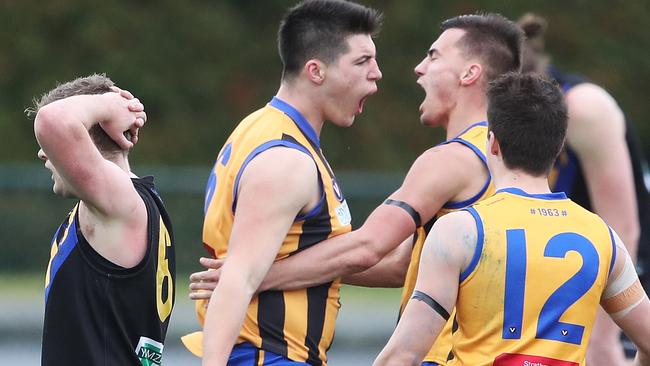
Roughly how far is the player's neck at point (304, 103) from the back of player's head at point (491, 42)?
71 centimetres

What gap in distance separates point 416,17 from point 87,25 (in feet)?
18.4

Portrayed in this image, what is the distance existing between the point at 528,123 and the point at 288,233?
1187 millimetres

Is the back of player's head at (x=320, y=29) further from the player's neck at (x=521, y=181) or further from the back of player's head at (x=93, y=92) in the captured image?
the player's neck at (x=521, y=181)

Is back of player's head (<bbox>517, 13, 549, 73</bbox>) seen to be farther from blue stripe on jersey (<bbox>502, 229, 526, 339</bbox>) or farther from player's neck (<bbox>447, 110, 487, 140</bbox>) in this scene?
blue stripe on jersey (<bbox>502, 229, 526, 339</bbox>)

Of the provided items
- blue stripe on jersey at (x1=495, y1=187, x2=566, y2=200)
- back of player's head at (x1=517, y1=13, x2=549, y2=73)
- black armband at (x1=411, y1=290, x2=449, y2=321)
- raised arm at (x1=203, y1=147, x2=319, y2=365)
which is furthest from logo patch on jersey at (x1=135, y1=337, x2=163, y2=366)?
back of player's head at (x1=517, y1=13, x2=549, y2=73)

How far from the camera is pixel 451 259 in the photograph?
13.3ft

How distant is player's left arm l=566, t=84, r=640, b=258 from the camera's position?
20.4 feet

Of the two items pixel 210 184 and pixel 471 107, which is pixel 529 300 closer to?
pixel 471 107

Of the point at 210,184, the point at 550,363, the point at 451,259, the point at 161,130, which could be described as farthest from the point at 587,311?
the point at 161,130

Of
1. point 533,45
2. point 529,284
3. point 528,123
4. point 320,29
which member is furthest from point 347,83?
point 533,45

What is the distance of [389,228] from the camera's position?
496cm

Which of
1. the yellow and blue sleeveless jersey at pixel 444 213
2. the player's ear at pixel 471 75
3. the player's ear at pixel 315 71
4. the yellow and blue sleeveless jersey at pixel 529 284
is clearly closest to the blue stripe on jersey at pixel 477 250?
the yellow and blue sleeveless jersey at pixel 529 284

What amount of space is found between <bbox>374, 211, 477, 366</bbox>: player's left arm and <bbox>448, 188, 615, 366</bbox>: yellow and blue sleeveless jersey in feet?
0.13

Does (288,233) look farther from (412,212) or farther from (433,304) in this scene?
(433,304)
